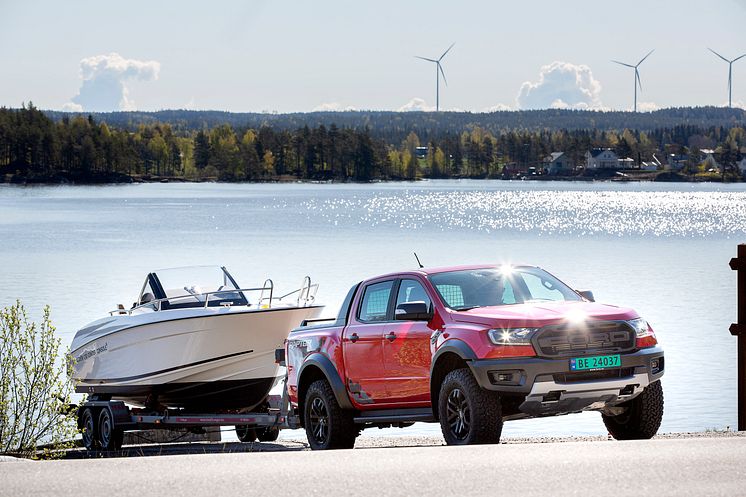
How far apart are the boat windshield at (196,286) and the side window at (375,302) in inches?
194

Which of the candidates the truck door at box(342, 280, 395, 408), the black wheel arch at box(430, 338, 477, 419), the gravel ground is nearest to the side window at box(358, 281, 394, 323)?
the truck door at box(342, 280, 395, 408)

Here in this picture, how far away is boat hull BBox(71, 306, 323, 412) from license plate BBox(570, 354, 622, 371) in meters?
6.90

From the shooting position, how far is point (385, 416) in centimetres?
1318

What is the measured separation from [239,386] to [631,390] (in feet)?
24.3

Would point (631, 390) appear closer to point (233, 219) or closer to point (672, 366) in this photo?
point (672, 366)

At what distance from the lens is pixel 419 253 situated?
74.0 m

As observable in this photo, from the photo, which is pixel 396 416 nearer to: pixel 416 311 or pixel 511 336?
pixel 416 311

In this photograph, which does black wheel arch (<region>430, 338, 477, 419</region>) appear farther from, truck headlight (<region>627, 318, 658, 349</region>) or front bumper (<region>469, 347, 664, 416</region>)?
truck headlight (<region>627, 318, 658, 349</region>)

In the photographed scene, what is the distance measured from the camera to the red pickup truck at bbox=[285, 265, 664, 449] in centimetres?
1173

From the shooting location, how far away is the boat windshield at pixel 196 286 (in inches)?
730

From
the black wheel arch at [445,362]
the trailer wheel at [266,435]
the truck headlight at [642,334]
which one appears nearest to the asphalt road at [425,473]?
the black wheel arch at [445,362]

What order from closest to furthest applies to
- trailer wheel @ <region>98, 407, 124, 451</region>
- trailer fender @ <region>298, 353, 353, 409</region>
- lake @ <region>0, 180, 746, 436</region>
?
trailer fender @ <region>298, 353, 353, 409</region>
trailer wheel @ <region>98, 407, 124, 451</region>
lake @ <region>0, 180, 746, 436</region>

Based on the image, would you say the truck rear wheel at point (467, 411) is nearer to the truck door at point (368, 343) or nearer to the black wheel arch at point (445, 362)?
the black wheel arch at point (445, 362)

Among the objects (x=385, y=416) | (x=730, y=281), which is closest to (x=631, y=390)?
(x=385, y=416)
